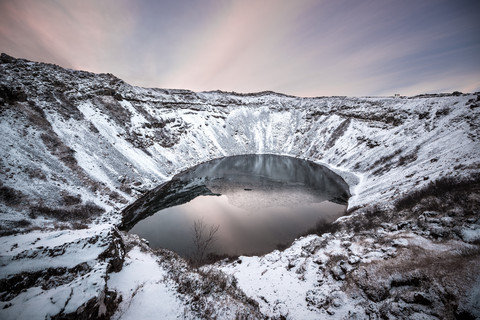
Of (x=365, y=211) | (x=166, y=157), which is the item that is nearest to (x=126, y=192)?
(x=166, y=157)

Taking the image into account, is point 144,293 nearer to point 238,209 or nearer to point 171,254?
point 171,254

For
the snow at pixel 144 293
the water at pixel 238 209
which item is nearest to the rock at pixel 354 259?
the water at pixel 238 209

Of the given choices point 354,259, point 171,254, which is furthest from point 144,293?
point 354,259

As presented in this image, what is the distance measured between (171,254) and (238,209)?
14.0 meters

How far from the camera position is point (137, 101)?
5497 cm

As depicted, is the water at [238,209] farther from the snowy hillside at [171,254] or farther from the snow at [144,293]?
the snow at [144,293]

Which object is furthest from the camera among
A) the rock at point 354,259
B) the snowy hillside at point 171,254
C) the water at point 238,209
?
the water at point 238,209

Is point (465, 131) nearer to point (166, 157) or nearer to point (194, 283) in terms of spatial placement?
point (194, 283)

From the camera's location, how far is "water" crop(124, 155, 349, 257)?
68.5ft

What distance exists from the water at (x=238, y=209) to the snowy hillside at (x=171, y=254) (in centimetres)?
282

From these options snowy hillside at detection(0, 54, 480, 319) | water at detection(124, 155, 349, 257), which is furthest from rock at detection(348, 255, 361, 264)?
water at detection(124, 155, 349, 257)

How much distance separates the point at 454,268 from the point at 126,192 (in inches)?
1410

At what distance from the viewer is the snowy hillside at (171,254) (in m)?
7.88

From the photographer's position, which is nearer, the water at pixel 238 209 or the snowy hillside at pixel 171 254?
the snowy hillside at pixel 171 254
